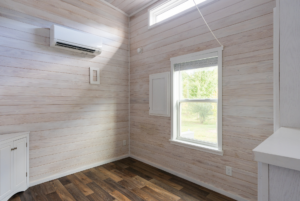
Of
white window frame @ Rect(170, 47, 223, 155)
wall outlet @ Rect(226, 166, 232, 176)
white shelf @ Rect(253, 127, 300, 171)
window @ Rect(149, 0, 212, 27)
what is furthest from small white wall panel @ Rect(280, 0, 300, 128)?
window @ Rect(149, 0, 212, 27)

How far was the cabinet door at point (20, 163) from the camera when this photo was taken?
231 centimetres

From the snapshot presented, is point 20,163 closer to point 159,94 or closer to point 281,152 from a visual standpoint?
point 159,94

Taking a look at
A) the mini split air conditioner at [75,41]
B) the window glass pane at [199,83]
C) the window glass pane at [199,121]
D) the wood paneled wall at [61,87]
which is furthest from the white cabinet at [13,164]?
the window glass pane at [199,83]

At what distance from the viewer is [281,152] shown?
426 millimetres

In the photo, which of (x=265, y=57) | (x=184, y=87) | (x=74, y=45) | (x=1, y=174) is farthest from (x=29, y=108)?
(x=265, y=57)

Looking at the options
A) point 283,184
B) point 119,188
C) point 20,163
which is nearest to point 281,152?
point 283,184

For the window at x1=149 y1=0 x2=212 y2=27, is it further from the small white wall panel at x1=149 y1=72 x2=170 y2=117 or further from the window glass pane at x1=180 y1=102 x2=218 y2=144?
the window glass pane at x1=180 y1=102 x2=218 y2=144

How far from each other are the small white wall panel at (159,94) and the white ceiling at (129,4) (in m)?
1.43

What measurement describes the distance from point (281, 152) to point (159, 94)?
111 inches

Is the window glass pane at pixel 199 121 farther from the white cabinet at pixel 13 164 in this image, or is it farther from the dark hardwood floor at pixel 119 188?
the white cabinet at pixel 13 164

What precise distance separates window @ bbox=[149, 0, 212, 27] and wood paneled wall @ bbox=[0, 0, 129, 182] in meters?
0.72

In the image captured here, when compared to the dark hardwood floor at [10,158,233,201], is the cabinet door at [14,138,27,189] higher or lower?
higher

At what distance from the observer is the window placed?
283 cm

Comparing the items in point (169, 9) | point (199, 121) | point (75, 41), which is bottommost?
point (199, 121)
